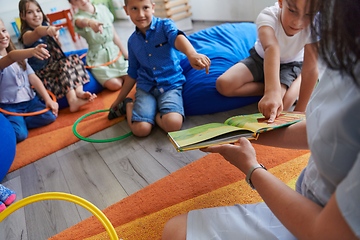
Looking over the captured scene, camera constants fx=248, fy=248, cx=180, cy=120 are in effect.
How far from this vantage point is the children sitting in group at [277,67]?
35.3 inches

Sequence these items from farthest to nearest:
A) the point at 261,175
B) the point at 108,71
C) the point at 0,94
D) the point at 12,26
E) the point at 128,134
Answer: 1. the point at 12,26
2. the point at 108,71
3. the point at 0,94
4. the point at 128,134
5. the point at 261,175

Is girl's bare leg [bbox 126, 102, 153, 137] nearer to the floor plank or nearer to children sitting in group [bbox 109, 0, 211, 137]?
children sitting in group [bbox 109, 0, 211, 137]

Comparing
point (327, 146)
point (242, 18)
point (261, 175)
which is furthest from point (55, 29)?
point (242, 18)

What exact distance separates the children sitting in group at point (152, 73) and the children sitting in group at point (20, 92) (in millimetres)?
→ 498

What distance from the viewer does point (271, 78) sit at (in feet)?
3.01

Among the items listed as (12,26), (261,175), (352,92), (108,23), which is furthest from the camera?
(12,26)

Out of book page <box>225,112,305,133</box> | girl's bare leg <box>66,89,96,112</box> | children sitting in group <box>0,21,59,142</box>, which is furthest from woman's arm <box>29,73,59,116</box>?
book page <box>225,112,305,133</box>

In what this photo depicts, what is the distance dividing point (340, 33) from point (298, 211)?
26cm

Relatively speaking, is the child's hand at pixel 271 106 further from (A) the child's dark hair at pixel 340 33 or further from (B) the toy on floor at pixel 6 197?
(B) the toy on floor at pixel 6 197

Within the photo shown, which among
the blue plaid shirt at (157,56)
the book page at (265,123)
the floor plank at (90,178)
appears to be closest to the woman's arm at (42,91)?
the floor plank at (90,178)

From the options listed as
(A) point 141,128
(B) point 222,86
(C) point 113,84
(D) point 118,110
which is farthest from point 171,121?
(C) point 113,84

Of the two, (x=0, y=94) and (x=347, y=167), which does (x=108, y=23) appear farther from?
(x=347, y=167)

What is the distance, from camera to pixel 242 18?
9.41 feet

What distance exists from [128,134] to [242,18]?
7.29ft
